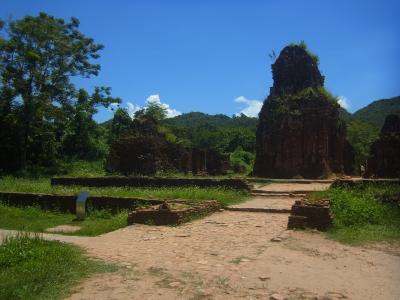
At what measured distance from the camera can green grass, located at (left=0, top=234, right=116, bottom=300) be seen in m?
5.11

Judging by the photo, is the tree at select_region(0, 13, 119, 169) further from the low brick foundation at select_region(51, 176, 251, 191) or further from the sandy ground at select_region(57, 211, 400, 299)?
the sandy ground at select_region(57, 211, 400, 299)

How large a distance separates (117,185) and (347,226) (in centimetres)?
1180

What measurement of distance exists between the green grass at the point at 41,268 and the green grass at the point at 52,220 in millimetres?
2971

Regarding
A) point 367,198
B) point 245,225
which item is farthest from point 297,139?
point 245,225

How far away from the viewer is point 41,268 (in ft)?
19.0

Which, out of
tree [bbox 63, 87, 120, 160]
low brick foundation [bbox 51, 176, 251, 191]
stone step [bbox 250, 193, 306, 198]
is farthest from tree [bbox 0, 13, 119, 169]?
stone step [bbox 250, 193, 306, 198]

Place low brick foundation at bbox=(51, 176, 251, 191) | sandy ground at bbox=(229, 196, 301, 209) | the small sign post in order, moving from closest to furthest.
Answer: the small sign post → sandy ground at bbox=(229, 196, 301, 209) → low brick foundation at bbox=(51, 176, 251, 191)

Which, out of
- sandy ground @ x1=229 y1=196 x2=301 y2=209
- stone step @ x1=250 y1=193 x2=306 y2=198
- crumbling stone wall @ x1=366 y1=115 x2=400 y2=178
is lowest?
sandy ground @ x1=229 y1=196 x2=301 y2=209

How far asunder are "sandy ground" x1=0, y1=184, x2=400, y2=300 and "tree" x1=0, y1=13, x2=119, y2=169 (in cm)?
2389

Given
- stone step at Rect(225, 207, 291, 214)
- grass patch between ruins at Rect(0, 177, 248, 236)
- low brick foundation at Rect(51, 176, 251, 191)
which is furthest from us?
low brick foundation at Rect(51, 176, 251, 191)

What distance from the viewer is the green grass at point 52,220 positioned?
1019cm

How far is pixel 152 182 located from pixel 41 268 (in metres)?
12.3

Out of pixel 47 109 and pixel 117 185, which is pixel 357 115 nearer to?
pixel 47 109

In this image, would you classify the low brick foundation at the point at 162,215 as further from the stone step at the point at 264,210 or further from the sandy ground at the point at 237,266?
the stone step at the point at 264,210
